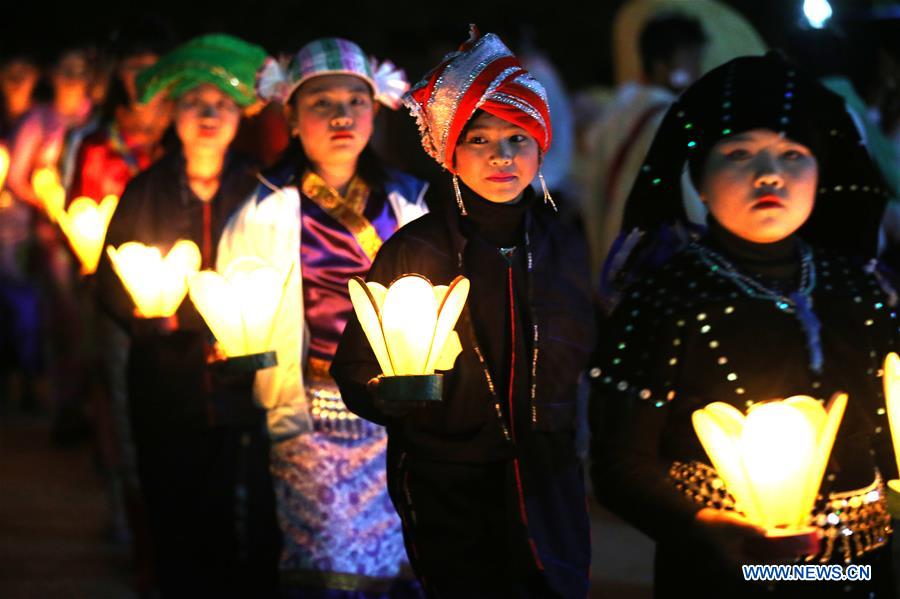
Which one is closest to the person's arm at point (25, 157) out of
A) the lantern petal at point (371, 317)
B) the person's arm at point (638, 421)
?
the lantern petal at point (371, 317)

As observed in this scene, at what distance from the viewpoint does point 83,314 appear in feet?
24.5

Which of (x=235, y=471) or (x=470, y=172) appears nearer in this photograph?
(x=470, y=172)

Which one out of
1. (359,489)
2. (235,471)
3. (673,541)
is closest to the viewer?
(673,541)

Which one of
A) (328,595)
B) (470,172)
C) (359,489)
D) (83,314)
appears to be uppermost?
(470,172)

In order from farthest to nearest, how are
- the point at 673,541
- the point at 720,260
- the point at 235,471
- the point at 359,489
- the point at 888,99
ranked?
1. the point at 888,99
2. the point at 235,471
3. the point at 359,489
4. the point at 720,260
5. the point at 673,541

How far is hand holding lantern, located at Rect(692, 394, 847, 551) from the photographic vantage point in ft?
8.94

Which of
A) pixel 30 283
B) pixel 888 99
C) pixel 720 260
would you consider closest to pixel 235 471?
pixel 720 260

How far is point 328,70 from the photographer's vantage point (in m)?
4.51

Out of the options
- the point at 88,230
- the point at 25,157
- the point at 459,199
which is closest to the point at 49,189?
the point at 25,157

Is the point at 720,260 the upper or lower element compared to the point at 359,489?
upper

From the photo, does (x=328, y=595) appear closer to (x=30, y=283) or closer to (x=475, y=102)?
(x=475, y=102)

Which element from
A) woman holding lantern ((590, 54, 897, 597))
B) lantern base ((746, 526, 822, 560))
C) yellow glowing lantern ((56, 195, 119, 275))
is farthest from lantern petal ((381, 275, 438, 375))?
yellow glowing lantern ((56, 195, 119, 275))

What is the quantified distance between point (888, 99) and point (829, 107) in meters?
3.59

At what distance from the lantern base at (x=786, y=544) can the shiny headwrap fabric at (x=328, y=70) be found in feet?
7.61
